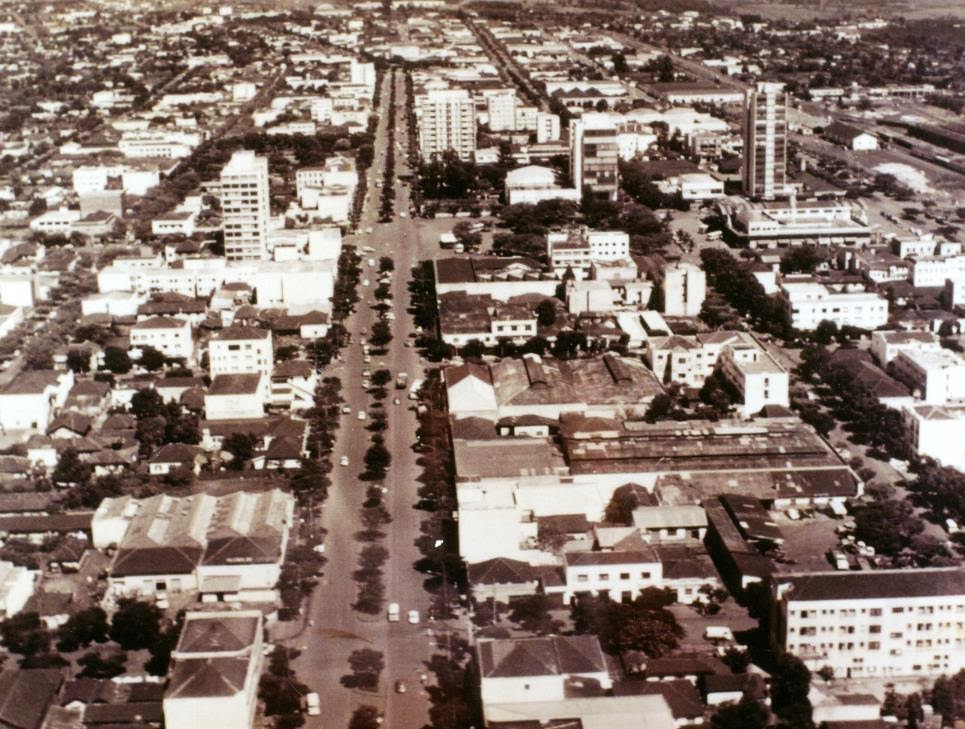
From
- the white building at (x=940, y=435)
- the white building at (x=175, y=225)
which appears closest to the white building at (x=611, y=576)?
the white building at (x=940, y=435)

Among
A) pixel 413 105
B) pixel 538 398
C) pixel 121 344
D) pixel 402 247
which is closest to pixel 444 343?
pixel 538 398

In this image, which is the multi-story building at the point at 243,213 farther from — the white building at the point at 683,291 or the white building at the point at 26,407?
the white building at the point at 683,291

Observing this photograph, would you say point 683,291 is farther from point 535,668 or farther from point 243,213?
point 535,668

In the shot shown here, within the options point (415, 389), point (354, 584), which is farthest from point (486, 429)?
point (354, 584)

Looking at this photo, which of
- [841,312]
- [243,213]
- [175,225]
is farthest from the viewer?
[175,225]

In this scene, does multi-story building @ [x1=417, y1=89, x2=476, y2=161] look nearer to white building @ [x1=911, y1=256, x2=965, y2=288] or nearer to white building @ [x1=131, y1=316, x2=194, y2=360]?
white building @ [x1=911, y1=256, x2=965, y2=288]

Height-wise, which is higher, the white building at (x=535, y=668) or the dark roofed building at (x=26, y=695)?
the white building at (x=535, y=668)
